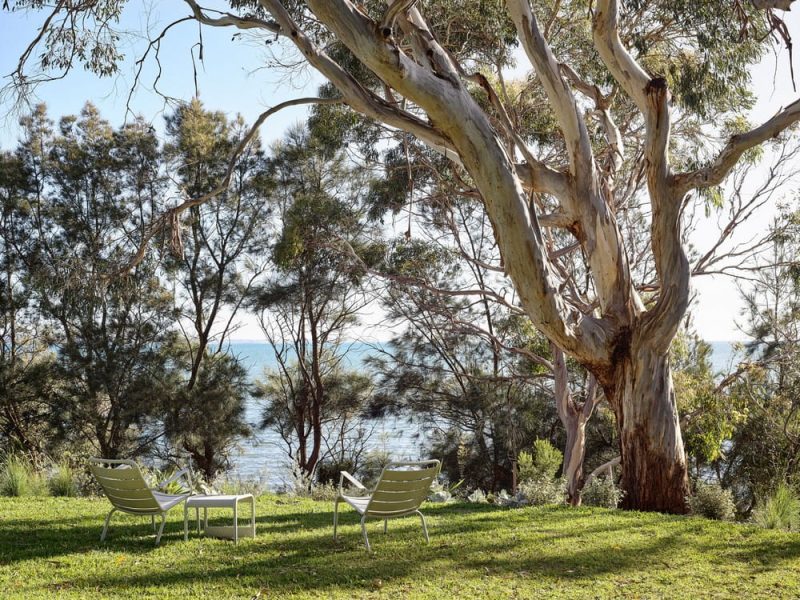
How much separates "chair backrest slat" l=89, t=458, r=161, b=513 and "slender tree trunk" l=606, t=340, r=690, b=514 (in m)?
4.66

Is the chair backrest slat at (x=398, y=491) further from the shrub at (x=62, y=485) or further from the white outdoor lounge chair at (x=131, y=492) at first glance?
the shrub at (x=62, y=485)

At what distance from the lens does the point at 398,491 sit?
5684mm

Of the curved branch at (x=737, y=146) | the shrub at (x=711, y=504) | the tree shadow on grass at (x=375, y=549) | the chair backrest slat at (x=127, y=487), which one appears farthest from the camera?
the shrub at (x=711, y=504)

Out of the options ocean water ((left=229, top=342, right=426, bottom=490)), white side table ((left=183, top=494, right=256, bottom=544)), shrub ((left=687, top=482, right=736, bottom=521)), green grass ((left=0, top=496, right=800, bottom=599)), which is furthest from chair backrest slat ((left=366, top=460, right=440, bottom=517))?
ocean water ((left=229, top=342, right=426, bottom=490))

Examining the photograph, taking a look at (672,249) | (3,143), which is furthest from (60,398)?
(672,249)

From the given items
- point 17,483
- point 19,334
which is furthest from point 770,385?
point 19,334

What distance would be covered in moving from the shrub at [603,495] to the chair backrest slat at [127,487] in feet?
16.4

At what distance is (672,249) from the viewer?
783 centimetres

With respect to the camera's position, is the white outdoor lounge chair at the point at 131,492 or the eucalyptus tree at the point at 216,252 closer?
the white outdoor lounge chair at the point at 131,492

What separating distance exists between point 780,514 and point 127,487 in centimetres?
581

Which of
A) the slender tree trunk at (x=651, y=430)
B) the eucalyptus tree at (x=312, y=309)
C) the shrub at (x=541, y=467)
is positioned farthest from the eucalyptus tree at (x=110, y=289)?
the slender tree trunk at (x=651, y=430)

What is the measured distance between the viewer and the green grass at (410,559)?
182 inches

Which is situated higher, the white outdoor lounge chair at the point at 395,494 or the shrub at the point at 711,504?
the white outdoor lounge chair at the point at 395,494

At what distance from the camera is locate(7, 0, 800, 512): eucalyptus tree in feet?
22.2
